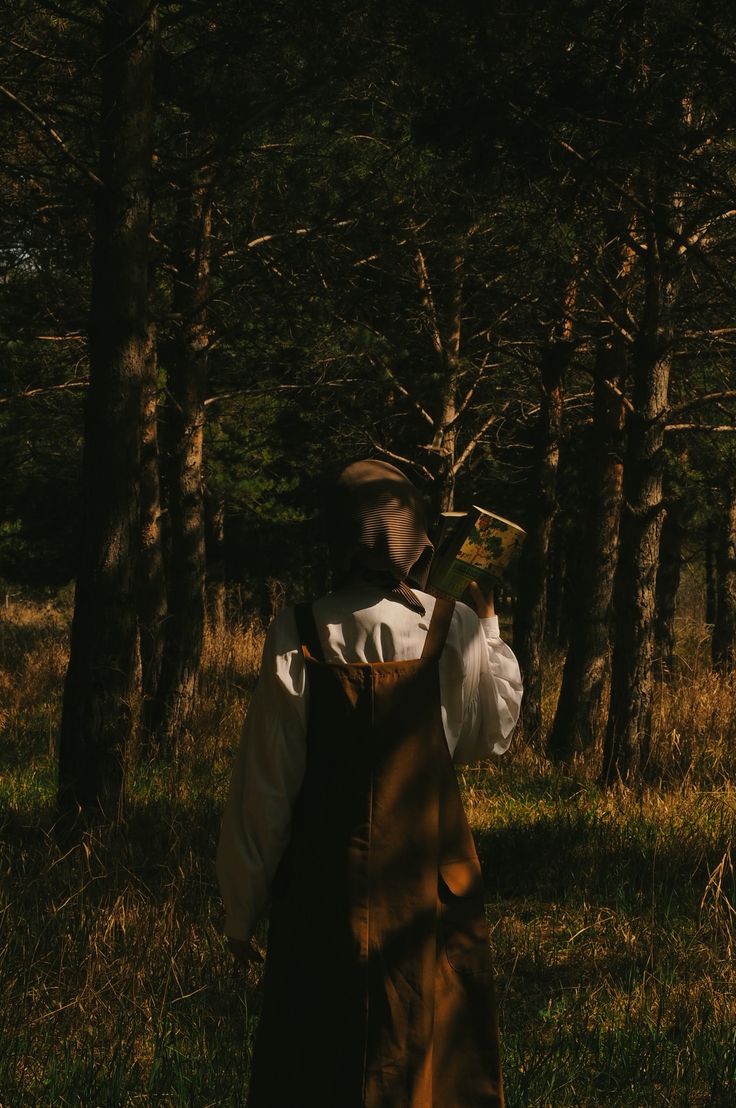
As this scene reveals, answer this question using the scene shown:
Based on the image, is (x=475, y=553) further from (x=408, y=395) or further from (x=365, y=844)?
(x=408, y=395)

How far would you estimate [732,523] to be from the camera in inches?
630

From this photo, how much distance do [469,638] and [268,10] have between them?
5058 millimetres

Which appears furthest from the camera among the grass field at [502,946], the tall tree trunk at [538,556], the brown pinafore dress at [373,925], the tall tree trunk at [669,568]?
the tall tree trunk at [669,568]

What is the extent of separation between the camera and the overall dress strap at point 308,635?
101 inches

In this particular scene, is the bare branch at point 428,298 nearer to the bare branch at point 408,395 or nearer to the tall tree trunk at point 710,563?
the bare branch at point 408,395

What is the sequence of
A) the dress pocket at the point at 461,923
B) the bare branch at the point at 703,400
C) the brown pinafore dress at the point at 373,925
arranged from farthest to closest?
1. the bare branch at the point at 703,400
2. the dress pocket at the point at 461,923
3. the brown pinafore dress at the point at 373,925

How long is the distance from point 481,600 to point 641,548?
4833mm

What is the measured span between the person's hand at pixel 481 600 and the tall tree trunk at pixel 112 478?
3204 millimetres

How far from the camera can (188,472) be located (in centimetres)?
958

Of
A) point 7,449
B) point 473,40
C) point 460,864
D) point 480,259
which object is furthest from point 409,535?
point 7,449

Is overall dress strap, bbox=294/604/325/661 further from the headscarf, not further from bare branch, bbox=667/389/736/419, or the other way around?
bare branch, bbox=667/389/736/419

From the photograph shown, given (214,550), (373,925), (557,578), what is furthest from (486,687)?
(557,578)

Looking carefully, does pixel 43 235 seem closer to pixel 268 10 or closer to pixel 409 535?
pixel 268 10

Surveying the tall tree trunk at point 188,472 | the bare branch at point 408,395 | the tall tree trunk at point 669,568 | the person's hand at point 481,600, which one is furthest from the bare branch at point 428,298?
the tall tree trunk at point 669,568
